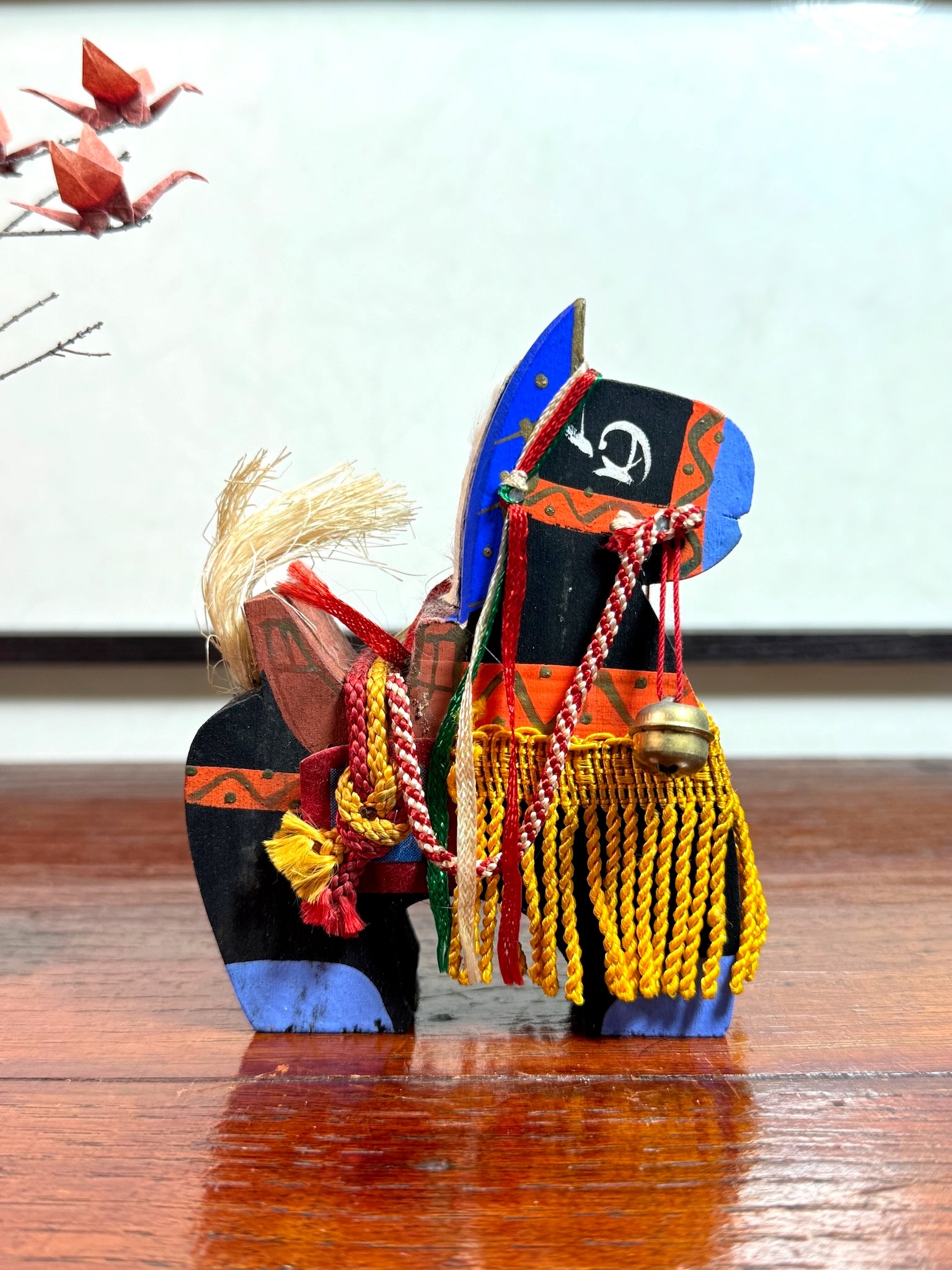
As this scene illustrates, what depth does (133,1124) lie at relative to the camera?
59cm

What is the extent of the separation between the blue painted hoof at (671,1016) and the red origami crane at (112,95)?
23.6 inches

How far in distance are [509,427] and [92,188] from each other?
0.87ft

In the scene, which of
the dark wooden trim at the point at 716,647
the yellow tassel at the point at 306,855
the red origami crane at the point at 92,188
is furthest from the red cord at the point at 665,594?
the dark wooden trim at the point at 716,647

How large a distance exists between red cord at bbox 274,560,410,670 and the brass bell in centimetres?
17

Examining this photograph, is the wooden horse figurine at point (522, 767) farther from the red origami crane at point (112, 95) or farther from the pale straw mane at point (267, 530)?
the red origami crane at point (112, 95)

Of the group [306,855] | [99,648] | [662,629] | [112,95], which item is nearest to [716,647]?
[99,648]

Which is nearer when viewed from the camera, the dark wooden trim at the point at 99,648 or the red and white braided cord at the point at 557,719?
the red and white braided cord at the point at 557,719

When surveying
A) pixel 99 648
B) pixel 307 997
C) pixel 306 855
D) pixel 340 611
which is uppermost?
pixel 340 611

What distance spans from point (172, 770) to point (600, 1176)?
121 centimetres

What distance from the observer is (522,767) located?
0.67m

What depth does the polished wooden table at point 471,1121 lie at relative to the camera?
0.49 metres

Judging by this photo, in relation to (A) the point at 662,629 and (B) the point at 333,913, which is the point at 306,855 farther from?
(A) the point at 662,629

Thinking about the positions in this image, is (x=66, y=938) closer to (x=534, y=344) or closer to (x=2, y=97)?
(x=534, y=344)

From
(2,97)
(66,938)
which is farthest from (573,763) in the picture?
(2,97)
